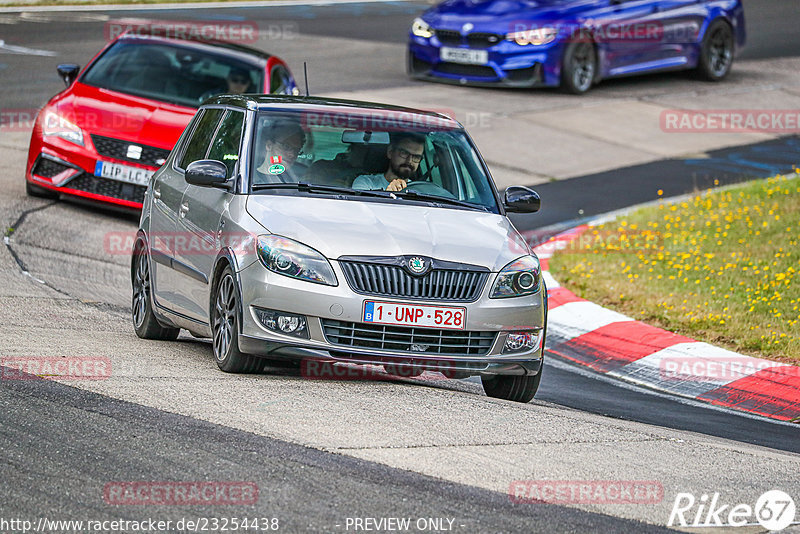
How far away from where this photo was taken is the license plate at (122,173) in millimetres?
13383

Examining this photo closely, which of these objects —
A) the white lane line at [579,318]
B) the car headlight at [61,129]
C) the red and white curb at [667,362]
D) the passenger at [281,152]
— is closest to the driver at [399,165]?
the passenger at [281,152]

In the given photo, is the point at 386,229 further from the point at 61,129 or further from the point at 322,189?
the point at 61,129

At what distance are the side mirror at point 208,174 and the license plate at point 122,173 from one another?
510 centimetres

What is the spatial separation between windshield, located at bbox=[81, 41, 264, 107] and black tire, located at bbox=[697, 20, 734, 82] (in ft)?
37.7

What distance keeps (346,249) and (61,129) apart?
687 centimetres

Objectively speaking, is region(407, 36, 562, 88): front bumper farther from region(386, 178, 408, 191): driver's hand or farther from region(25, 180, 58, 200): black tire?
region(386, 178, 408, 191): driver's hand

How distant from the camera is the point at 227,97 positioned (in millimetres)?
9461

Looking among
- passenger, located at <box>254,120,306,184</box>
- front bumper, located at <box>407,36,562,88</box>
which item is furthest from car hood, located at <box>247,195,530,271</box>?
front bumper, located at <box>407,36,562,88</box>

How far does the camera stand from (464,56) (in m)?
22.0

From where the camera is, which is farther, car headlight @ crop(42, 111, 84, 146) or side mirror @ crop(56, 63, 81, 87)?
side mirror @ crop(56, 63, 81, 87)

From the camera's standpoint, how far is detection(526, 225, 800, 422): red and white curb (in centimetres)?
941

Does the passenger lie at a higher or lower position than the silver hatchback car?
higher

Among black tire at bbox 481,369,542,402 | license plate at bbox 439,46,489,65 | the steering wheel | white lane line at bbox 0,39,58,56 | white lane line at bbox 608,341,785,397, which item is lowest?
white lane line at bbox 0,39,58,56

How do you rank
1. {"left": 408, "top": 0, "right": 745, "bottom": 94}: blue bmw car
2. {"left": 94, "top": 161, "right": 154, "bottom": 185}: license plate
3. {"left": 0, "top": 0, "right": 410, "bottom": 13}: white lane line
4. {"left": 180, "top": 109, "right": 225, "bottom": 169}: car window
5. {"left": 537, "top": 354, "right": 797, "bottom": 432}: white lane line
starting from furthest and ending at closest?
{"left": 0, "top": 0, "right": 410, "bottom": 13}: white lane line < {"left": 408, "top": 0, "right": 745, "bottom": 94}: blue bmw car < {"left": 94, "top": 161, "right": 154, "bottom": 185}: license plate < {"left": 180, "top": 109, "right": 225, "bottom": 169}: car window < {"left": 537, "top": 354, "right": 797, "bottom": 432}: white lane line
